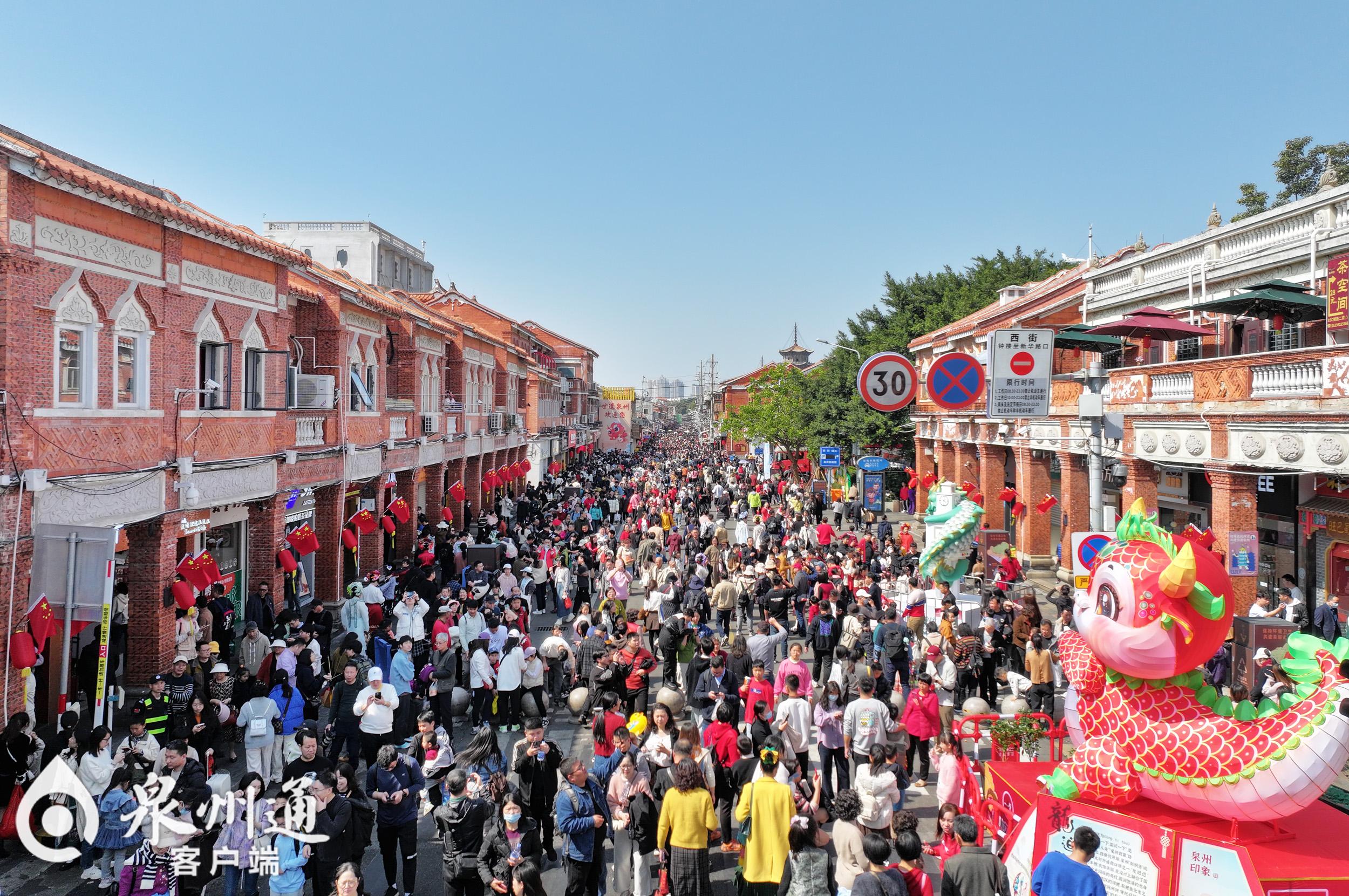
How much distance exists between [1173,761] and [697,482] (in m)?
31.4

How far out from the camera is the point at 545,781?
8047 millimetres

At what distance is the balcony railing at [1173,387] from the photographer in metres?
15.5

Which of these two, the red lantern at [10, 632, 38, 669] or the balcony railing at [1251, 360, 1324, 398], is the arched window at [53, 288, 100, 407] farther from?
the balcony railing at [1251, 360, 1324, 398]

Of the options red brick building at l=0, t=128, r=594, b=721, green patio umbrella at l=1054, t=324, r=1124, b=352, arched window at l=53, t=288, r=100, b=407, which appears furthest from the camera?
green patio umbrella at l=1054, t=324, r=1124, b=352

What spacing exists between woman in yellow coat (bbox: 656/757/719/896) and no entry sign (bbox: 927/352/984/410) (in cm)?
803

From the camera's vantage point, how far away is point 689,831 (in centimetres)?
668

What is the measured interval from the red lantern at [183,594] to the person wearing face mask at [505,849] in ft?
26.3

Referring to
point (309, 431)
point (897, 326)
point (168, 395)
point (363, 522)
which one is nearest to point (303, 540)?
point (363, 522)

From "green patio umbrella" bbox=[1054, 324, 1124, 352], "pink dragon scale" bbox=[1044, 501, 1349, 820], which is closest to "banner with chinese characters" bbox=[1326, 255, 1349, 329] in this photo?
"green patio umbrella" bbox=[1054, 324, 1124, 352]

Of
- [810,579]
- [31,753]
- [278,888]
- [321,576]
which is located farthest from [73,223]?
[810,579]

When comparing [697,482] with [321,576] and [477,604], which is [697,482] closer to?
[321,576]

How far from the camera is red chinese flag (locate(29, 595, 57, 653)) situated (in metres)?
10.1

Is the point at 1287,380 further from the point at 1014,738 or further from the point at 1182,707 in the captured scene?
the point at 1182,707

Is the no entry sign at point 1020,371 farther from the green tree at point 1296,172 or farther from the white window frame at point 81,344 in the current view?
the green tree at point 1296,172
